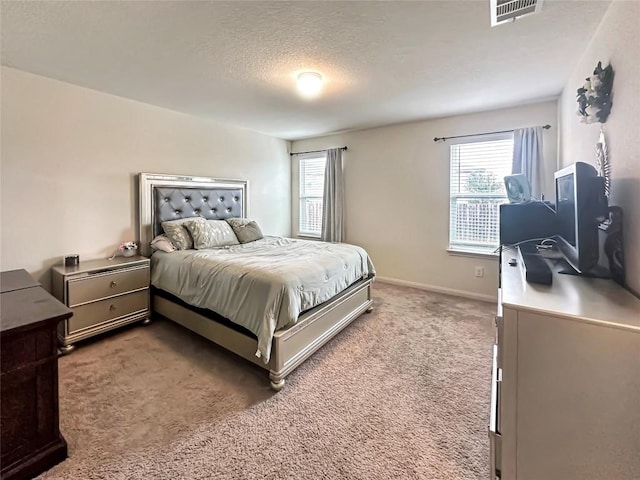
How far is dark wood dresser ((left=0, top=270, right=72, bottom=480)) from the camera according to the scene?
124cm

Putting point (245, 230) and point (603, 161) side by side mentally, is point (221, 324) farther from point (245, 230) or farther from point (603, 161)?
point (603, 161)

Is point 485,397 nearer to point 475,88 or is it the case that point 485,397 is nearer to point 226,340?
point 226,340

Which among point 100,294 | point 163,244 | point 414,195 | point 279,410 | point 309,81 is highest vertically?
point 309,81

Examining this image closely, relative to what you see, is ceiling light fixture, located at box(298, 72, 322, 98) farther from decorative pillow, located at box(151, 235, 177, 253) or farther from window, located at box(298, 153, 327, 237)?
window, located at box(298, 153, 327, 237)

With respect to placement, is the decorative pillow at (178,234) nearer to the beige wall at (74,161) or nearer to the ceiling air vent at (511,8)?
the beige wall at (74,161)

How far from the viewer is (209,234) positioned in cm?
325

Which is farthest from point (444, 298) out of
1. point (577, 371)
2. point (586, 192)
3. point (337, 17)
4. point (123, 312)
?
point (123, 312)

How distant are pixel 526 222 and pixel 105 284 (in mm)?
3661

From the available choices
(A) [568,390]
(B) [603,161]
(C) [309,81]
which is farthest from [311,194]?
(A) [568,390]

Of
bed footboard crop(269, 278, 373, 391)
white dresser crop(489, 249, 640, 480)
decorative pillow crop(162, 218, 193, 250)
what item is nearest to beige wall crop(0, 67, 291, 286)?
decorative pillow crop(162, 218, 193, 250)

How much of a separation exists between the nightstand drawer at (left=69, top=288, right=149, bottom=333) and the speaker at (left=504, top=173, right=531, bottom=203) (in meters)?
3.61

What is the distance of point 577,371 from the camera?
982mm

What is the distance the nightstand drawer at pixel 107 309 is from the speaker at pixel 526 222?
3.42 m

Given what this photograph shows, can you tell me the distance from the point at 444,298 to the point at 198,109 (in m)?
3.87
